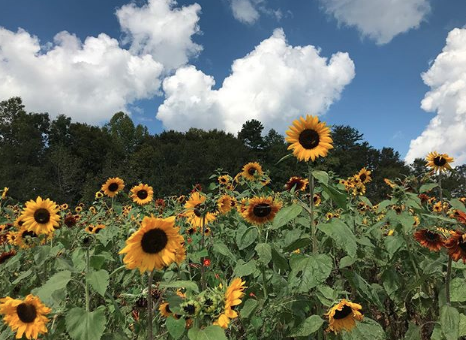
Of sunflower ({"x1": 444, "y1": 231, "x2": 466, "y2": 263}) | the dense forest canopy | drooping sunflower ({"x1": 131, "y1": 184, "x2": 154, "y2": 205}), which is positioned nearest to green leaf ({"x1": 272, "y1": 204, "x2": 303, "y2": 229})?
sunflower ({"x1": 444, "y1": 231, "x2": 466, "y2": 263})

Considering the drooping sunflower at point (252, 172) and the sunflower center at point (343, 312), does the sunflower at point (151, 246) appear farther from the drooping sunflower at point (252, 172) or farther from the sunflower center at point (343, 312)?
the drooping sunflower at point (252, 172)

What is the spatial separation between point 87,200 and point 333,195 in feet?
97.4

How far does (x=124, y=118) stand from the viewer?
69188 mm

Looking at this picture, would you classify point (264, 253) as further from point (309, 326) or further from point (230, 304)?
point (230, 304)

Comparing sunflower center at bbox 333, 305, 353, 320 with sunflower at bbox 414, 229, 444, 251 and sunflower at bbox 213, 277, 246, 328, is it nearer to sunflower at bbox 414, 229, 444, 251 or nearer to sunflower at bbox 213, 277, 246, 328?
sunflower at bbox 213, 277, 246, 328

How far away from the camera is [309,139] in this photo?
2.58m

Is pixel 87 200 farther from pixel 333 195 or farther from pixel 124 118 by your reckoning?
pixel 124 118

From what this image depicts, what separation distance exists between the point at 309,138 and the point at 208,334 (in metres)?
1.57

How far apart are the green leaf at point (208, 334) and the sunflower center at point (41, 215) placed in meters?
3.01

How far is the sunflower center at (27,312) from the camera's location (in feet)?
6.80

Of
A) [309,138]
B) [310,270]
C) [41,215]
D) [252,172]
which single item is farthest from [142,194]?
[310,270]

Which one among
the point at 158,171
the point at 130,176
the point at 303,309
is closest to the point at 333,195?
the point at 303,309

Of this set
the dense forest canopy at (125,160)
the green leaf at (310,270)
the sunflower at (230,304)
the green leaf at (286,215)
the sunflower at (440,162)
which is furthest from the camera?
the dense forest canopy at (125,160)

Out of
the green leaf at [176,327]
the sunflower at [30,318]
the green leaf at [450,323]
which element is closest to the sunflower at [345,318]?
the green leaf at [450,323]
